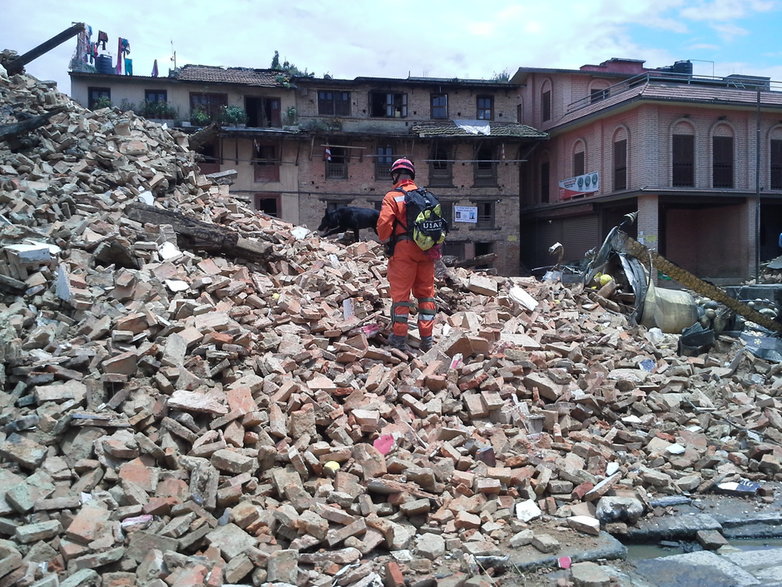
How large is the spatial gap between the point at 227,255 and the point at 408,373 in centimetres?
327

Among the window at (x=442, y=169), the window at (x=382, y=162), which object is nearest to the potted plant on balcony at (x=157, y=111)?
the window at (x=382, y=162)

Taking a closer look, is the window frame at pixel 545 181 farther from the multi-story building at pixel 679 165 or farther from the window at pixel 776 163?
the window at pixel 776 163

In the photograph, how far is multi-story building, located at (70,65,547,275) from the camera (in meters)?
28.7

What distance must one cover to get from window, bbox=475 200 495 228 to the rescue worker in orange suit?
2423cm

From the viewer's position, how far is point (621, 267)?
35.1 ft

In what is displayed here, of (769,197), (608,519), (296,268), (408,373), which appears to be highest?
(769,197)

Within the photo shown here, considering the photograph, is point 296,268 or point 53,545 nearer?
point 53,545

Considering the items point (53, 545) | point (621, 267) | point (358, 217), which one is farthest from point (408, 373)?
point (358, 217)

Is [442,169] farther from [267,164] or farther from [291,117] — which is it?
[267,164]

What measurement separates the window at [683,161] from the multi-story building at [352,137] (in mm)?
6776

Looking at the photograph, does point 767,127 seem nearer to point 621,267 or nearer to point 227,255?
point 621,267

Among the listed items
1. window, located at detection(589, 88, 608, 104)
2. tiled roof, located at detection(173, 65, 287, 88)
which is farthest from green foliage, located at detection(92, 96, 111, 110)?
window, located at detection(589, 88, 608, 104)

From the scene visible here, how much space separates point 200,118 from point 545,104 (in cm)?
1671

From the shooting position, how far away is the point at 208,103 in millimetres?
28953
